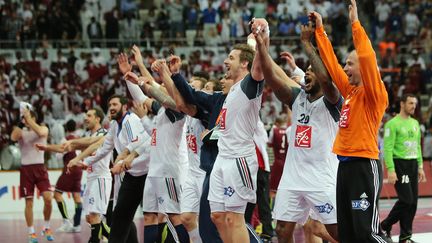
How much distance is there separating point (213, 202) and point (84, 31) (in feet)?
71.8

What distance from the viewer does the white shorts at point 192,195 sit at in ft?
34.7

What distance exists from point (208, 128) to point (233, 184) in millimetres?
1091

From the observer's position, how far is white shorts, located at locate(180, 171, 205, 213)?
1058cm

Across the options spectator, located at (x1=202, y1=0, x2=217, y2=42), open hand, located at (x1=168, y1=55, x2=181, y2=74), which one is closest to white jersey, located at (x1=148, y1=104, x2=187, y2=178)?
open hand, located at (x1=168, y1=55, x2=181, y2=74)

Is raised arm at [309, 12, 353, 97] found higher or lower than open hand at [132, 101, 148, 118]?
higher

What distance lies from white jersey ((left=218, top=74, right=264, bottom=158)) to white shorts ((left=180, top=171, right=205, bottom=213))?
152 centimetres

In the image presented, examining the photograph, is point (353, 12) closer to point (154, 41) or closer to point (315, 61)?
point (315, 61)

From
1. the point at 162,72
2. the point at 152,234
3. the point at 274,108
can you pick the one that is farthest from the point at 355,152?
the point at 274,108

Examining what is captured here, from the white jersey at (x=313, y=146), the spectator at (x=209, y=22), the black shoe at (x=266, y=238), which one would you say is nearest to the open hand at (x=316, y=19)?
the white jersey at (x=313, y=146)

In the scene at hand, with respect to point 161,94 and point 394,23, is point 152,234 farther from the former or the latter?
point 394,23

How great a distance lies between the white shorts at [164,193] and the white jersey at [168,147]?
0.25 feet

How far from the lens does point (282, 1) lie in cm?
3262

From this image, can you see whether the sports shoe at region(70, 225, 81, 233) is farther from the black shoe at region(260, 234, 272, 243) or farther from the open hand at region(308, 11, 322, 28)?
the open hand at region(308, 11, 322, 28)

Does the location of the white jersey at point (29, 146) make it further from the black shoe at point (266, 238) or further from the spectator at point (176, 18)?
the spectator at point (176, 18)
